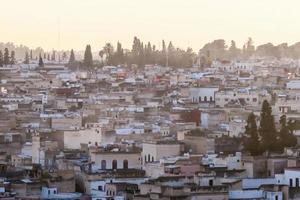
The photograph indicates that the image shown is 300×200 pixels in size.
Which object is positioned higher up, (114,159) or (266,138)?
(266,138)

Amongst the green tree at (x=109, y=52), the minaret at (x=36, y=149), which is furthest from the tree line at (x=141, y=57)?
the minaret at (x=36, y=149)

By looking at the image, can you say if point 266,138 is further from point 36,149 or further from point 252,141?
point 36,149

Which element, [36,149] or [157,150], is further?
[36,149]

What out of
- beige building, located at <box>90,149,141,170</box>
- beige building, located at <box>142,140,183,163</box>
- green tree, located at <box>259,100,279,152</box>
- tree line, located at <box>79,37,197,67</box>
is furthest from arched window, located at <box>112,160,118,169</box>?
tree line, located at <box>79,37,197,67</box>

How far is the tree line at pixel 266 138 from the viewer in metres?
26.5

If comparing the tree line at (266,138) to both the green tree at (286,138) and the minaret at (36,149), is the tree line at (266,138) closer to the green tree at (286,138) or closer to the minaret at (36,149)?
the green tree at (286,138)

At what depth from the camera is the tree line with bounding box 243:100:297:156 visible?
2645 centimetres

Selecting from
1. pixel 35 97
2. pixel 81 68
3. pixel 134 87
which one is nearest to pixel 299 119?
pixel 35 97

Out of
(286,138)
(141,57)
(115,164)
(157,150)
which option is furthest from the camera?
(141,57)

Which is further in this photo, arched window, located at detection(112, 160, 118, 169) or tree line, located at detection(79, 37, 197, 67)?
tree line, located at detection(79, 37, 197, 67)

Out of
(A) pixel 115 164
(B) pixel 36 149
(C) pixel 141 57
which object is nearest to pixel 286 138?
(A) pixel 115 164

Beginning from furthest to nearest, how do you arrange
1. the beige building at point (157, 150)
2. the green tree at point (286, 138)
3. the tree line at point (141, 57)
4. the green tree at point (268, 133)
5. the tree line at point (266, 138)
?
the tree line at point (141, 57) < the green tree at point (286, 138) < the green tree at point (268, 133) < the tree line at point (266, 138) < the beige building at point (157, 150)

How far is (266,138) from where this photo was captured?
26.8 m

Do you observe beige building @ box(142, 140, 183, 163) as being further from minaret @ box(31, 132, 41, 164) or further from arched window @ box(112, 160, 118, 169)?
minaret @ box(31, 132, 41, 164)
